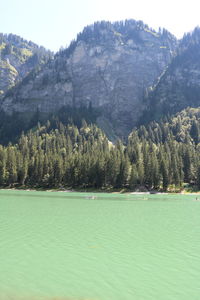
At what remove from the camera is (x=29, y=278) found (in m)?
21.2

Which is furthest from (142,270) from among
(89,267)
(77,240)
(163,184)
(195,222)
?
(163,184)

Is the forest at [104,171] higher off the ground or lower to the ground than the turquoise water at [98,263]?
higher

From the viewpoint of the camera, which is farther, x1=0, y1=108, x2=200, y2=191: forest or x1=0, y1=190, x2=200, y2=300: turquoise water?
x1=0, y1=108, x2=200, y2=191: forest

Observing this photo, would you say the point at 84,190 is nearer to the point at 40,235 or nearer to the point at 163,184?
the point at 163,184

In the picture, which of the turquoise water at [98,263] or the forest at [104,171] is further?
the forest at [104,171]

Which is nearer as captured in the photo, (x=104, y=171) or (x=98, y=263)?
(x=98, y=263)

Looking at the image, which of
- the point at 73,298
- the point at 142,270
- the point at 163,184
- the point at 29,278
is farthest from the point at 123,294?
the point at 163,184

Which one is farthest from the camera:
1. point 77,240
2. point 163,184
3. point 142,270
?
point 163,184

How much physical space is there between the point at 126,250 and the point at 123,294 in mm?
11311

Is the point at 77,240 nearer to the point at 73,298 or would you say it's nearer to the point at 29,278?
the point at 29,278

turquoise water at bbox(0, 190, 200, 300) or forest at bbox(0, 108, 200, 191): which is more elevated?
forest at bbox(0, 108, 200, 191)

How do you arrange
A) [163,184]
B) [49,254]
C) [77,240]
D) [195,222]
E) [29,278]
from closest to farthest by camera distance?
[29,278]
[49,254]
[77,240]
[195,222]
[163,184]

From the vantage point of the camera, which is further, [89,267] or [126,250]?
[126,250]

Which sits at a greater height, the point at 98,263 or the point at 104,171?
the point at 104,171
